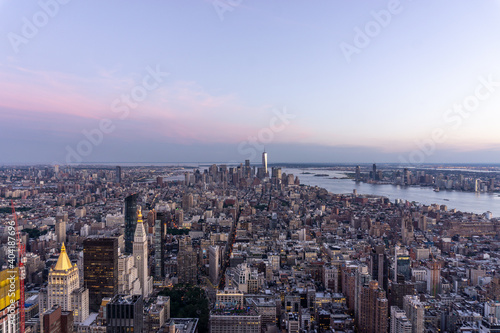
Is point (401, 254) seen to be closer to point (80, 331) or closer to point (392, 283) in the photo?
point (392, 283)

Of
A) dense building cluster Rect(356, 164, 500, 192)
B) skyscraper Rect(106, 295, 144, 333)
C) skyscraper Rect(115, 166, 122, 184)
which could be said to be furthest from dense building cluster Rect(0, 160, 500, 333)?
dense building cluster Rect(356, 164, 500, 192)

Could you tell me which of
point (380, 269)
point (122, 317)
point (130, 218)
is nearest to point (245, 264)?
point (380, 269)

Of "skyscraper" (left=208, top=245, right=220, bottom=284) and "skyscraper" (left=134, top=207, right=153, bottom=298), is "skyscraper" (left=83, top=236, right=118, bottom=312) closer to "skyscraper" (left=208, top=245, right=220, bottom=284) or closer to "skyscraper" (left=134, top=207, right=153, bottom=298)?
"skyscraper" (left=134, top=207, right=153, bottom=298)

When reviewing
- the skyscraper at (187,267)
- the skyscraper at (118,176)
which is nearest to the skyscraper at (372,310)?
the skyscraper at (187,267)

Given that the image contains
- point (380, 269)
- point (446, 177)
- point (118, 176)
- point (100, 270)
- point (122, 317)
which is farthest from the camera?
point (446, 177)

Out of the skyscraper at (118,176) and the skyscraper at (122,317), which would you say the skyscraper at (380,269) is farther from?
the skyscraper at (118,176)

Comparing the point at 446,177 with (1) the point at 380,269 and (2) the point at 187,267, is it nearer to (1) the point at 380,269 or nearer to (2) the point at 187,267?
(1) the point at 380,269

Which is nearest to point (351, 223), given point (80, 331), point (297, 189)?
point (297, 189)
